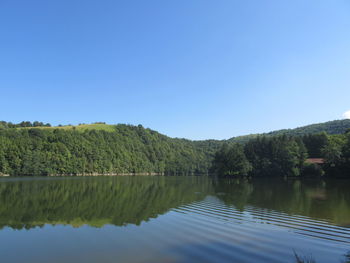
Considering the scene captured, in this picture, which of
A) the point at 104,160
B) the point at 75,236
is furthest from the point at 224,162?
the point at 75,236

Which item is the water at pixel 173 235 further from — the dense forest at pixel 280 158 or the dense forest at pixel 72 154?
the dense forest at pixel 72 154

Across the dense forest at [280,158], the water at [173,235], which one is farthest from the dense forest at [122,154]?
the water at [173,235]

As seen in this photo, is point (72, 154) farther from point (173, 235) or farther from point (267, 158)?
point (173, 235)

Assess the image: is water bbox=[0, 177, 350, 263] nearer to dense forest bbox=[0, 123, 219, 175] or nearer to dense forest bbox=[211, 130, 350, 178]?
dense forest bbox=[211, 130, 350, 178]

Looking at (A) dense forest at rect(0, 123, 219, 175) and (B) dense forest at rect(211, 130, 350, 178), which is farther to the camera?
(A) dense forest at rect(0, 123, 219, 175)

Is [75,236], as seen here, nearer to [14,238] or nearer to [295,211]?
[14,238]

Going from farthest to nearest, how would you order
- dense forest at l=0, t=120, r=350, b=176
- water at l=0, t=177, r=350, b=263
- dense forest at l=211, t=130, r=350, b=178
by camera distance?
dense forest at l=0, t=120, r=350, b=176
dense forest at l=211, t=130, r=350, b=178
water at l=0, t=177, r=350, b=263

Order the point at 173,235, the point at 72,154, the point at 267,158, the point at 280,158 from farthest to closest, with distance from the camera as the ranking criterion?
the point at 72,154 < the point at 267,158 < the point at 280,158 < the point at 173,235

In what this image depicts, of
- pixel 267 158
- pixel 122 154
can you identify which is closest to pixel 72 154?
pixel 122 154

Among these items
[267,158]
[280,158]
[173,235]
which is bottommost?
[173,235]

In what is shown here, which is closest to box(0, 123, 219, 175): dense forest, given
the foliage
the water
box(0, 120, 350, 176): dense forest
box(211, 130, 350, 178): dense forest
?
box(0, 120, 350, 176): dense forest

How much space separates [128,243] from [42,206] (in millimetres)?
17893

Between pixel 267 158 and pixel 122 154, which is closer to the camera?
pixel 267 158

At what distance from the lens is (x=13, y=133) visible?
414 feet
